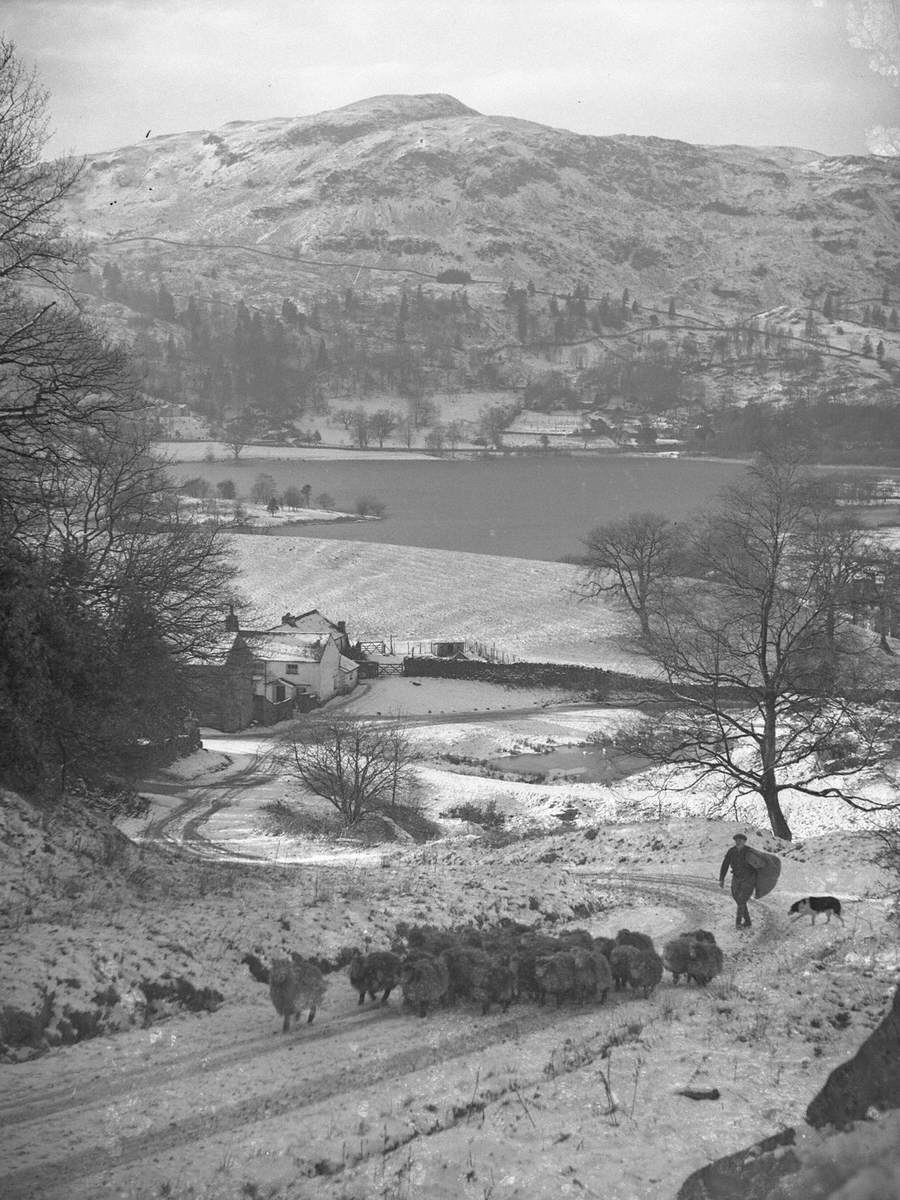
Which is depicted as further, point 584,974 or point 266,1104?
point 584,974

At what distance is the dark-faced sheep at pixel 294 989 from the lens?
809 cm

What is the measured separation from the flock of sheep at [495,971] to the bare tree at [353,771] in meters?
16.5

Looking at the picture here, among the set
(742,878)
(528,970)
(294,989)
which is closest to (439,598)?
(742,878)

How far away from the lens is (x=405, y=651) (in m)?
58.4

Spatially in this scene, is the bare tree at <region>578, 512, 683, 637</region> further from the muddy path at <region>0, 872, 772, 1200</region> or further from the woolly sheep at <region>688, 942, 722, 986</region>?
the muddy path at <region>0, 872, 772, 1200</region>

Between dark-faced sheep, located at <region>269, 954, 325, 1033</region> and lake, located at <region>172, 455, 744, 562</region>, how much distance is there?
254 feet

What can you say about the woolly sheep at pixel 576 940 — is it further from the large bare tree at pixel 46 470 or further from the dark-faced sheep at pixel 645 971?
the large bare tree at pixel 46 470

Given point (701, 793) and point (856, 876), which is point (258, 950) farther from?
point (701, 793)

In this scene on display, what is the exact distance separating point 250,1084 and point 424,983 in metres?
1.96

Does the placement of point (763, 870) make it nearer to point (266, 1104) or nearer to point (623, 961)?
point (623, 961)

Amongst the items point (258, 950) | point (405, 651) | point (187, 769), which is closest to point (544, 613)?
point (405, 651)

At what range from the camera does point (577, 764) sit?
37031mm

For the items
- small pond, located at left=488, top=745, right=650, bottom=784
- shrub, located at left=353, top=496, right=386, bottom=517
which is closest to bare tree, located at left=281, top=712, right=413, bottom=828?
small pond, located at left=488, top=745, right=650, bottom=784

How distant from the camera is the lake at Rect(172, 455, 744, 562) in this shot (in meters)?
94.0
